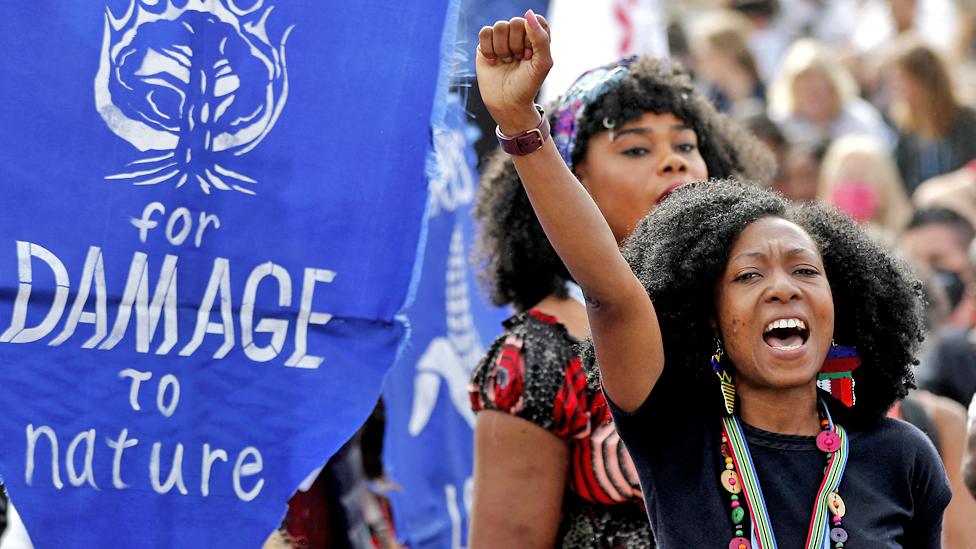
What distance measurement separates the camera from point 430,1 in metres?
3.06

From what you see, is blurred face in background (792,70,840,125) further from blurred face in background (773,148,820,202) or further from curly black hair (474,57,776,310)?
curly black hair (474,57,776,310)

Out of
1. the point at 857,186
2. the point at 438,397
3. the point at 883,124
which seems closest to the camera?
the point at 438,397

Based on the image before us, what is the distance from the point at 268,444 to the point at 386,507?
1.72 metres

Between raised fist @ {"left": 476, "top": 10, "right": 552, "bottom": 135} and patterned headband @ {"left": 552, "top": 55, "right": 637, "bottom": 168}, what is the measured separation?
114 centimetres

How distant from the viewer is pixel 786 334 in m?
2.68

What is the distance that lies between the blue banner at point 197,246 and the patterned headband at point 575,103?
1.97ft

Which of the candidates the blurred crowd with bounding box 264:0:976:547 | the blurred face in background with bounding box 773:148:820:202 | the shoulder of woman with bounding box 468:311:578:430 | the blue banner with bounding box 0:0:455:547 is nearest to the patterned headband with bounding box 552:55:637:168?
the shoulder of woman with bounding box 468:311:578:430

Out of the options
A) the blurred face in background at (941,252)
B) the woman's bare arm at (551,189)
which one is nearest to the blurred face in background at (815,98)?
the blurred face in background at (941,252)

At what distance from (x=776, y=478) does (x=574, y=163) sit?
1211 millimetres

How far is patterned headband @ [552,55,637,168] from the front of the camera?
11.7 feet

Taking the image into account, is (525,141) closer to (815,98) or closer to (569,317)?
(569,317)

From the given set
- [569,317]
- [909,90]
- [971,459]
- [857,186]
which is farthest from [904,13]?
[971,459]

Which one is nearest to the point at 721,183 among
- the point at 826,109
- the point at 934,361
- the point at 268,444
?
the point at 268,444

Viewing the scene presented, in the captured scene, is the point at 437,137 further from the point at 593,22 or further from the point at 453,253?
the point at 593,22
